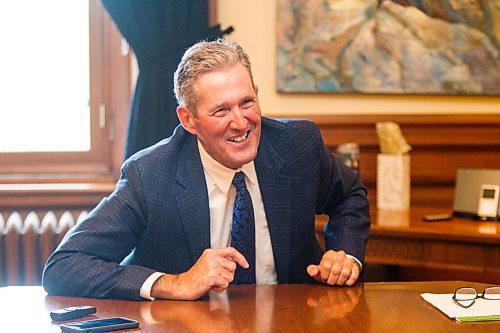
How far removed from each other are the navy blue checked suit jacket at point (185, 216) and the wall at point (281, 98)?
4.50ft

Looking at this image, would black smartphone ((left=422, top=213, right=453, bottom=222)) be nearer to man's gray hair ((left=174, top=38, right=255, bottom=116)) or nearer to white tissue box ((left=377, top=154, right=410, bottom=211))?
white tissue box ((left=377, top=154, right=410, bottom=211))

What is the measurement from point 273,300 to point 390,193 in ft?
6.38

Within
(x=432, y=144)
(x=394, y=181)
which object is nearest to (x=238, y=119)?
(x=394, y=181)

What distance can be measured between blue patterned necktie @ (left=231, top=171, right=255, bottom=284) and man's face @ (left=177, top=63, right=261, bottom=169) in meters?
0.13

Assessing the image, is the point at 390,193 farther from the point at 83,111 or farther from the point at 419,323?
the point at 419,323

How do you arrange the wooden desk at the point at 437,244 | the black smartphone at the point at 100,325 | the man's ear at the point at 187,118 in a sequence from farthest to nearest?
the wooden desk at the point at 437,244 < the man's ear at the point at 187,118 < the black smartphone at the point at 100,325

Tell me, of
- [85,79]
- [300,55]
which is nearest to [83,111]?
[85,79]

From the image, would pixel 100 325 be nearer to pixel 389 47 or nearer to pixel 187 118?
pixel 187 118

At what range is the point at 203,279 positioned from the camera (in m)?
2.28

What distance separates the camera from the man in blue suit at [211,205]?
2.47m

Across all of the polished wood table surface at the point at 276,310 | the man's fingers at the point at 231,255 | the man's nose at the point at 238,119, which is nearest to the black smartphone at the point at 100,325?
the polished wood table surface at the point at 276,310

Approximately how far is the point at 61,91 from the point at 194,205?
1997 millimetres

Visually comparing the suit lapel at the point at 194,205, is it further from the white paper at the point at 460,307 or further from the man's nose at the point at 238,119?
the white paper at the point at 460,307

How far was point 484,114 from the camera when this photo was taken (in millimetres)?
4398
